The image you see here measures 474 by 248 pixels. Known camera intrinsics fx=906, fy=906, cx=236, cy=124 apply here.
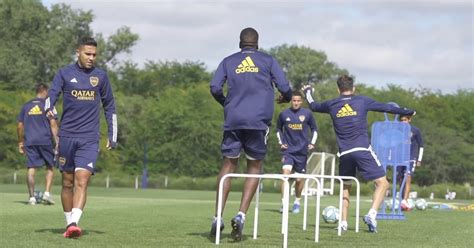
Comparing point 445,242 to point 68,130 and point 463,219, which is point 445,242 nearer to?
point 68,130

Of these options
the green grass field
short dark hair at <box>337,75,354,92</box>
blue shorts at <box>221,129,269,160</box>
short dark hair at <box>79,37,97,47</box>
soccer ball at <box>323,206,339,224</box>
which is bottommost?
the green grass field

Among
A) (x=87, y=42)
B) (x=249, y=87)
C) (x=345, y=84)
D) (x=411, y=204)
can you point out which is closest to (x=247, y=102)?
(x=249, y=87)

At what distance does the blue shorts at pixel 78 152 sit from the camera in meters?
10.5

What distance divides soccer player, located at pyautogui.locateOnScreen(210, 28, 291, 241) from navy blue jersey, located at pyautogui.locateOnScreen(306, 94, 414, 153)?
2.34 metres

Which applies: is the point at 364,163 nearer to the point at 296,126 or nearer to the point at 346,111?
the point at 346,111

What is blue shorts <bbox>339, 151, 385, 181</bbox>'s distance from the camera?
1281 cm

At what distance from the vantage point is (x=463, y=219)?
53.7 feet

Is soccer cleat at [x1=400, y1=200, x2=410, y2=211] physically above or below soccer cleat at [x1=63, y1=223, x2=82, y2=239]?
above

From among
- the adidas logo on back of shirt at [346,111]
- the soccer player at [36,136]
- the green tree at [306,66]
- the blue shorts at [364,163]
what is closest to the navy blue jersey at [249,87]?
the adidas logo on back of shirt at [346,111]

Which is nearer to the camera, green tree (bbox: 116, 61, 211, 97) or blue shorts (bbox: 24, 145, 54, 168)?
blue shorts (bbox: 24, 145, 54, 168)

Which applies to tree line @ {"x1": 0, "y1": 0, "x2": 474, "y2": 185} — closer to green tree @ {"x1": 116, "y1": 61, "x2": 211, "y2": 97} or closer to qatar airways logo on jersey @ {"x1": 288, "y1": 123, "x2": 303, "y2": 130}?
green tree @ {"x1": 116, "y1": 61, "x2": 211, "y2": 97}

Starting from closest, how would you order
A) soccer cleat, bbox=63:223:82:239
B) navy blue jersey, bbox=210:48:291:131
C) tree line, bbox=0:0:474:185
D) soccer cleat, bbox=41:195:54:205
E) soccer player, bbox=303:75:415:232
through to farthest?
soccer cleat, bbox=63:223:82:239, navy blue jersey, bbox=210:48:291:131, soccer player, bbox=303:75:415:232, soccer cleat, bbox=41:195:54:205, tree line, bbox=0:0:474:185

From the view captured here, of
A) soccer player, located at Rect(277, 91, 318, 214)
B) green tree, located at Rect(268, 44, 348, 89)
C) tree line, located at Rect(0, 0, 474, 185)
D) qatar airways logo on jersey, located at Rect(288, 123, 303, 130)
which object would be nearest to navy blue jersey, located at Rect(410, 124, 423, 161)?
soccer player, located at Rect(277, 91, 318, 214)

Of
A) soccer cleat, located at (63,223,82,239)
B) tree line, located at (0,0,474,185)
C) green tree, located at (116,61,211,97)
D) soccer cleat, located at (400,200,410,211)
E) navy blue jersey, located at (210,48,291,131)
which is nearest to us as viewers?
soccer cleat, located at (63,223,82,239)
